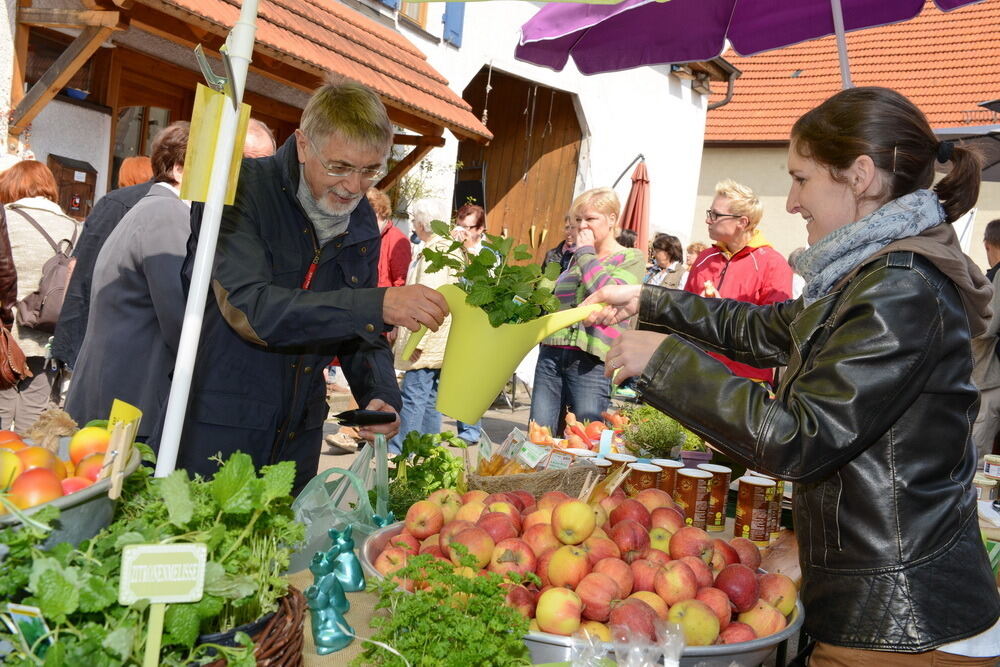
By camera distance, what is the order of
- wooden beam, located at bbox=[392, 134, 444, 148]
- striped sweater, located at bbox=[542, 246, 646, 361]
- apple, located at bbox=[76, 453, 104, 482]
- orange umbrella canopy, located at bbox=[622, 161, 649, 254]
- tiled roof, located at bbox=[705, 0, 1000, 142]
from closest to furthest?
apple, located at bbox=[76, 453, 104, 482]
striped sweater, located at bbox=[542, 246, 646, 361]
wooden beam, located at bbox=[392, 134, 444, 148]
orange umbrella canopy, located at bbox=[622, 161, 649, 254]
tiled roof, located at bbox=[705, 0, 1000, 142]

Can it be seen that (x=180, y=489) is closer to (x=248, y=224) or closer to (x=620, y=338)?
(x=620, y=338)

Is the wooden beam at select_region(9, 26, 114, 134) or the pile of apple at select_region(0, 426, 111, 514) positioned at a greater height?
the wooden beam at select_region(9, 26, 114, 134)

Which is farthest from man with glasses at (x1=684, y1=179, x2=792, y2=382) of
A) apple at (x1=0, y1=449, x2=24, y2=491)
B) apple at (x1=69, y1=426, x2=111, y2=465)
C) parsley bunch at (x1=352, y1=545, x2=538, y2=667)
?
apple at (x1=0, y1=449, x2=24, y2=491)

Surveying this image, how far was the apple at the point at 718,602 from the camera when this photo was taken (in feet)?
4.94

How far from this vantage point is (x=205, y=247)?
1645 millimetres

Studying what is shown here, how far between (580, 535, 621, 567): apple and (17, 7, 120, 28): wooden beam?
4555 mm

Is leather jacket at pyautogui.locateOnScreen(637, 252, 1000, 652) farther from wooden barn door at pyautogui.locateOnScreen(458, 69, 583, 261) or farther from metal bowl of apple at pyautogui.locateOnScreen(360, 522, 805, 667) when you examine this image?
wooden barn door at pyautogui.locateOnScreen(458, 69, 583, 261)

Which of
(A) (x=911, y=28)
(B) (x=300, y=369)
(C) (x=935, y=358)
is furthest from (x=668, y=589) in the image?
(A) (x=911, y=28)

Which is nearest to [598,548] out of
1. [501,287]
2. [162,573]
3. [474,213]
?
[501,287]

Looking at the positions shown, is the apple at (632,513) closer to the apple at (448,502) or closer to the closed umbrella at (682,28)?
the apple at (448,502)

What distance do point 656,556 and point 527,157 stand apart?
10414 millimetres

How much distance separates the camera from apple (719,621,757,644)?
148cm

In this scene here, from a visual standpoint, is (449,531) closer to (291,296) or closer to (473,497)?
(473,497)

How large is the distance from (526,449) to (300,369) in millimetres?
793
